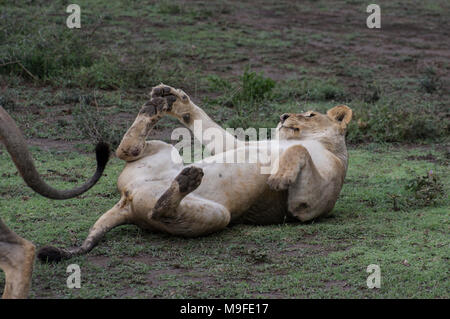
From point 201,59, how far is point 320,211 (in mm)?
6015

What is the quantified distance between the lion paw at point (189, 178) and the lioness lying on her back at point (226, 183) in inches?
1.6

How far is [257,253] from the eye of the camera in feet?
14.4

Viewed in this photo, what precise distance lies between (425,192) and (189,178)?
199cm

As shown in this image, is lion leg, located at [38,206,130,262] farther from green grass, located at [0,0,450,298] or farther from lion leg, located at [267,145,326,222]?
lion leg, located at [267,145,326,222]

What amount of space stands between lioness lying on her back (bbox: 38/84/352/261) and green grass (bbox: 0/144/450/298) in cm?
11

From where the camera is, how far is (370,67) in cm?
1095

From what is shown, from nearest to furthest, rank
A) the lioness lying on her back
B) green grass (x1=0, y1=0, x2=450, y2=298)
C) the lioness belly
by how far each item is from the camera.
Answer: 1. green grass (x1=0, y1=0, x2=450, y2=298)
2. the lioness lying on her back
3. the lioness belly

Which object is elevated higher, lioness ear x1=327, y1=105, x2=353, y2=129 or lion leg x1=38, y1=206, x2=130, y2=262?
lioness ear x1=327, y1=105, x2=353, y2=129

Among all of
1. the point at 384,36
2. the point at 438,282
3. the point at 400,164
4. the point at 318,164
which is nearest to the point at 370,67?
the point at 384,36

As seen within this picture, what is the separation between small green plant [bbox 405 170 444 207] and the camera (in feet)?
17.9

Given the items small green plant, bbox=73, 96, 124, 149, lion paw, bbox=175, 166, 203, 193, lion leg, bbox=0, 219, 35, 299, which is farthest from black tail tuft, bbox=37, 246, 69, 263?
small green plant, bbox=73, 96, 124, 149

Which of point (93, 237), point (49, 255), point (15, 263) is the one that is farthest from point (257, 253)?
point (15, 263)

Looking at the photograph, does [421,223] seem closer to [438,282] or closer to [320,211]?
[320,211]

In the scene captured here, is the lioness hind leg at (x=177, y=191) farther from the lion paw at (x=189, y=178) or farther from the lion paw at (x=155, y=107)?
the lion paw at (x=155, y=107)
